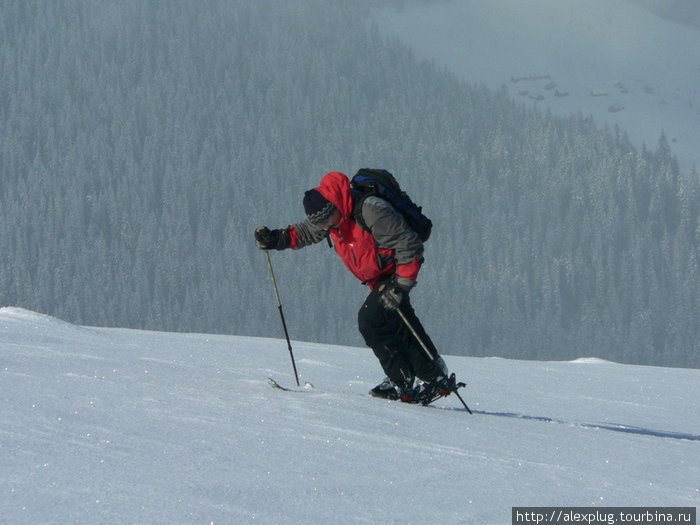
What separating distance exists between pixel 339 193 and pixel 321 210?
6.2 inches

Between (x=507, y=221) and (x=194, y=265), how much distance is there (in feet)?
167

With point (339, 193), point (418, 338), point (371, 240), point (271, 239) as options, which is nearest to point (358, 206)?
point (339, 193)

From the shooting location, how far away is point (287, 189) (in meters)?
140

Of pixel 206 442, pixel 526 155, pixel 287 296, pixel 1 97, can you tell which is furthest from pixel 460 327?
pixel 206 442

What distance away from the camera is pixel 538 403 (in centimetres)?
712

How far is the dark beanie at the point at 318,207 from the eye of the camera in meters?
5.16

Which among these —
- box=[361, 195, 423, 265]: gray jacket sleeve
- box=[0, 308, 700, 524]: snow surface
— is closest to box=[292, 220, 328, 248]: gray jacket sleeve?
box=[361, 195, 423, 265]: gray jacket sleeve

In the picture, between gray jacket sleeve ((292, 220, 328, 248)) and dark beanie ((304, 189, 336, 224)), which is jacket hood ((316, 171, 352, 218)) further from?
gray jacket sleeve ((292, 220, 328, 248))

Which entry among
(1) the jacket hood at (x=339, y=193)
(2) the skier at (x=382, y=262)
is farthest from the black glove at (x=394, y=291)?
(1) the jacket hood at (x=339, y=193)

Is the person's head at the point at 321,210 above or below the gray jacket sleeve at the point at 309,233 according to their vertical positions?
above

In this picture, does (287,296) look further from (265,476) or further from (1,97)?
(265,476)

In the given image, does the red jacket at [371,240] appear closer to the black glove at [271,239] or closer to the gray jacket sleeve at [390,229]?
the gray jacket sleeve at [390,229]

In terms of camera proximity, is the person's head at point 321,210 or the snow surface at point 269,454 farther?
the person's head at point 321,210

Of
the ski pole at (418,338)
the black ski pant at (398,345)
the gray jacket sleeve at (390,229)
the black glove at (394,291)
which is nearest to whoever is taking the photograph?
the gray jacket sleeve at (390,229)
